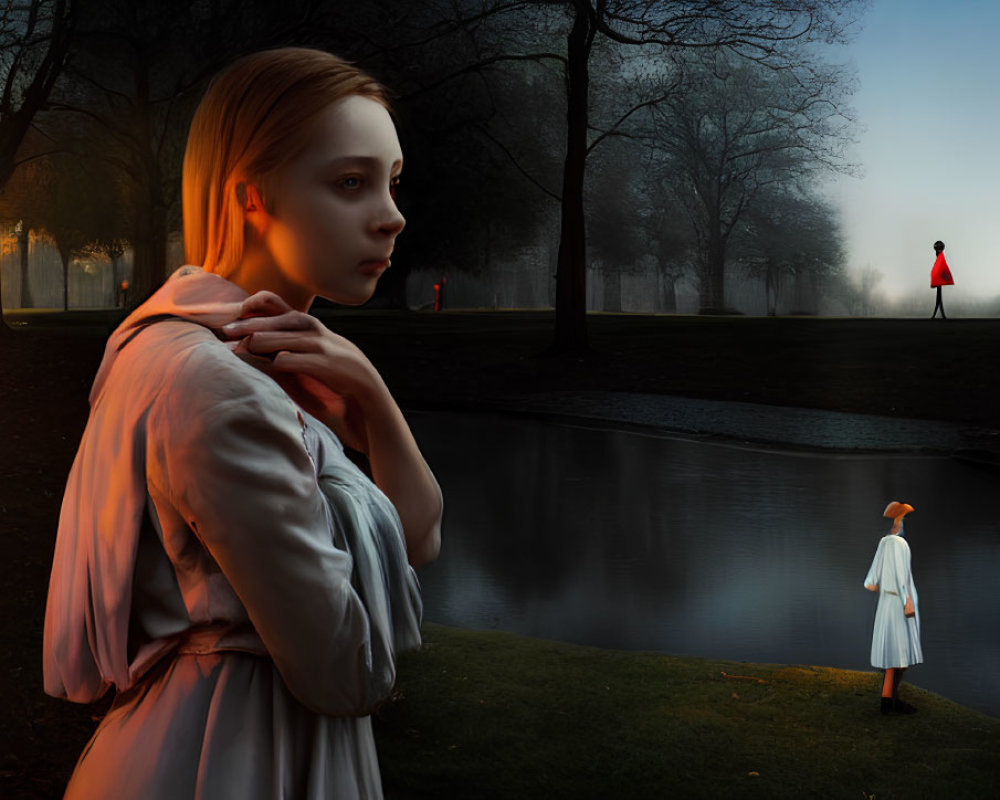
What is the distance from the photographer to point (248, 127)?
0.88 meters

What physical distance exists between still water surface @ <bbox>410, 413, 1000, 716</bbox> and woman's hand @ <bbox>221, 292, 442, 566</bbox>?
536 centimetres

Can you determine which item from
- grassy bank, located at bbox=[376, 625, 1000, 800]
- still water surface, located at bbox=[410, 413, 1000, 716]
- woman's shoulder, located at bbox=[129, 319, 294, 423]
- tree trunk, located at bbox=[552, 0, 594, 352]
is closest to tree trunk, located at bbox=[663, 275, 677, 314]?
tree trunk, located at bbox=[552, 0, 594, 352]

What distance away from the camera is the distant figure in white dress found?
4898 mm

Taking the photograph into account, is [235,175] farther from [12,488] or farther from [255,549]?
[12,488]

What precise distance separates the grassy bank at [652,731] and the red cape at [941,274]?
12.7 feet

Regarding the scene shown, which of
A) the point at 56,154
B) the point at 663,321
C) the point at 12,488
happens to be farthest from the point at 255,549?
the point at 663,321

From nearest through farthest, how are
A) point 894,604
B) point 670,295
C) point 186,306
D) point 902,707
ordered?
point 186,306, point 894,604, point 902,707, point 670,295

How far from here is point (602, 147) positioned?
29.2ft

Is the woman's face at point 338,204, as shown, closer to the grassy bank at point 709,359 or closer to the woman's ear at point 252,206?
the woman's ear at point 252,206

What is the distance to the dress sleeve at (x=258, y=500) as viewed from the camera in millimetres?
721

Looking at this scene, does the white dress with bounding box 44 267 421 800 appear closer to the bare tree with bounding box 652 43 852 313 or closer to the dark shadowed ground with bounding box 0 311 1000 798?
the dark shadowed ground with bounding box 0 311 1000 798

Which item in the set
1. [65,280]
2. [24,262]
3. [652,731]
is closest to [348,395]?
[652,731]

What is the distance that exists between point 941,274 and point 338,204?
8.48m

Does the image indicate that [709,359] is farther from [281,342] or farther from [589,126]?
[281,342]
